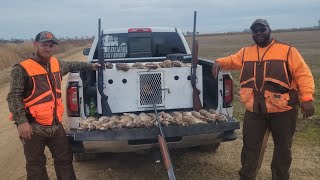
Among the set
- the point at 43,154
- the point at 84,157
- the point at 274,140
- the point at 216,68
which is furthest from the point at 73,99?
the point at 274,140

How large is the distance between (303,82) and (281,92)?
277 millimetres

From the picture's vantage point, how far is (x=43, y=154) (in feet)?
15.8

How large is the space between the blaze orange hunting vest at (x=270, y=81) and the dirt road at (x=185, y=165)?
129 cm

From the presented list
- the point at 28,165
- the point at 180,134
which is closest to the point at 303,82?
the point at 180,134

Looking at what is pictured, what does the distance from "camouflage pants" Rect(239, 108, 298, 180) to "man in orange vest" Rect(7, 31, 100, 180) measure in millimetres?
2236

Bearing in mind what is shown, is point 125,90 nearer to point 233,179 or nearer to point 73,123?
point 73,123

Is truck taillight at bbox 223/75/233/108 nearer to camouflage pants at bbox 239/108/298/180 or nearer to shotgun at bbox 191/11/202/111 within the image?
shotgun at bbox 191/11/202/111

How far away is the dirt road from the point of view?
589 cm

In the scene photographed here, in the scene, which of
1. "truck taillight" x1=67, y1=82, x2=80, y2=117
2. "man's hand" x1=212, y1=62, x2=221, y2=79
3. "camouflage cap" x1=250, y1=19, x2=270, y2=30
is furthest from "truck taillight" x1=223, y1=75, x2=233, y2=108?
"truck taillight" x1=67, y1=82, x2=80, y2=117

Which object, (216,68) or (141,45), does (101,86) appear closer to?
(216,68)

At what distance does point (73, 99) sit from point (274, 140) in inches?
99.7

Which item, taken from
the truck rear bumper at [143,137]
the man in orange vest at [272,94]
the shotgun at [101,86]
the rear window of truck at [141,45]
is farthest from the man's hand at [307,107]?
the rear window of truck at [141,45]

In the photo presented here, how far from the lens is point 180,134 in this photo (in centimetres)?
483

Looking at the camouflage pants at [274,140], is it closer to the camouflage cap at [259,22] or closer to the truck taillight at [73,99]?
the camouflage cap at [259,22]
